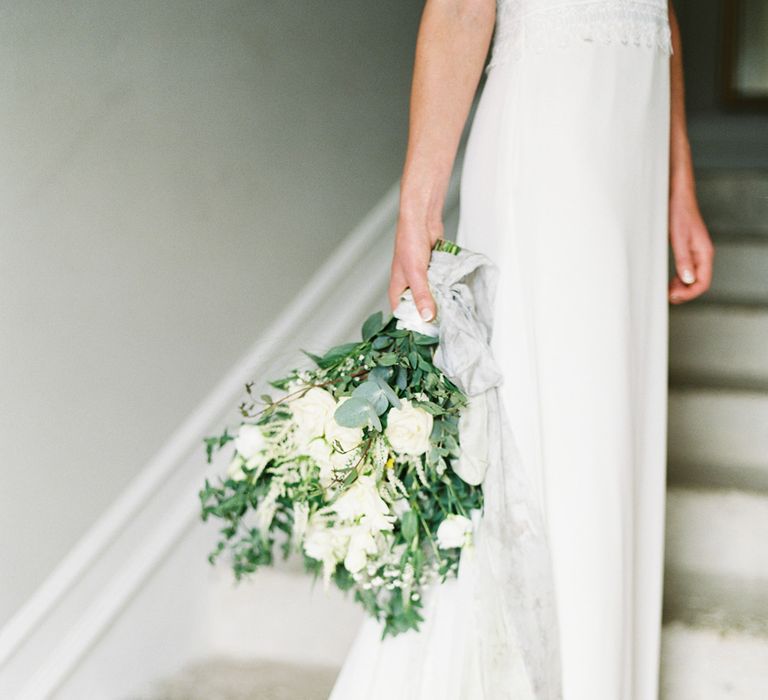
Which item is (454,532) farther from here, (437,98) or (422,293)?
(437,98)

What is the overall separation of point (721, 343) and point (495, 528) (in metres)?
1.20

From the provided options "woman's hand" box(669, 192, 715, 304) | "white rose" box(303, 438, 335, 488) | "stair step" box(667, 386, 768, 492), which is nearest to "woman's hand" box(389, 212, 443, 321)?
"white rose" box(303, 438, 335, 488)

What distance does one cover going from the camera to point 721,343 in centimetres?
217

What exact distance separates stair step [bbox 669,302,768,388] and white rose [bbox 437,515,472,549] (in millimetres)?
1103

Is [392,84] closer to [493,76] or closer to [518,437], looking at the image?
[493,76]

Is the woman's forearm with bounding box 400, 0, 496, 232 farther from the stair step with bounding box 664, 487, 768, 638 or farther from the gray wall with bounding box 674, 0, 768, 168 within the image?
the gray wall with bounding box 674, 0, 768, 168

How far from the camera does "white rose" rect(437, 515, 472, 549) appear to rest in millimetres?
1211

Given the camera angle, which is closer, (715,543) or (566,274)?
(566,274)

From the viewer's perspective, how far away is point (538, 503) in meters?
1.24

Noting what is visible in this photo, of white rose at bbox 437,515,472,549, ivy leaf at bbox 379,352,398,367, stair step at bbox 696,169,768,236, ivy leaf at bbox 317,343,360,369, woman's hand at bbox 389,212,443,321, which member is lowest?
white rose at bbox 437,515,472,549

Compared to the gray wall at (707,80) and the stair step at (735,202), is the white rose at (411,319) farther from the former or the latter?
the gray wall at (707,80)

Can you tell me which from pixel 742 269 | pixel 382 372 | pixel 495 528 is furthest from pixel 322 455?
pixel 742 269

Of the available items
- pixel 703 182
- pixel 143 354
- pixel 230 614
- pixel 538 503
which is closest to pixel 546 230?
pixel 538 503

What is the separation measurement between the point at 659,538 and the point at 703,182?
1.74 metres
